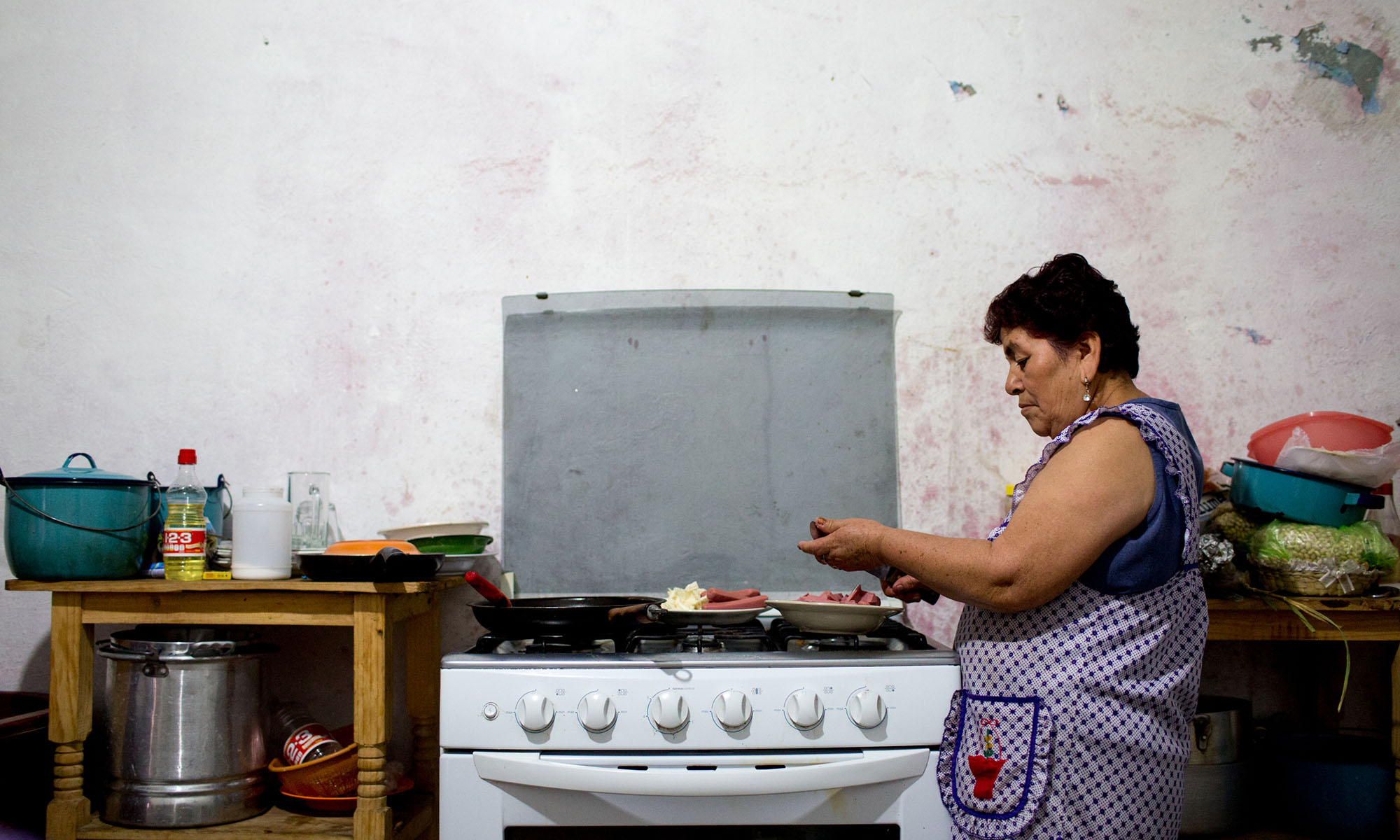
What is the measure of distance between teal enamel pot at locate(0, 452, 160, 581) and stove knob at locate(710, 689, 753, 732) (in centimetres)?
143

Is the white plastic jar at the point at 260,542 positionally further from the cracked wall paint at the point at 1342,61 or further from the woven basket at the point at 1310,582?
the cracked wall paint at the point at 1342,61

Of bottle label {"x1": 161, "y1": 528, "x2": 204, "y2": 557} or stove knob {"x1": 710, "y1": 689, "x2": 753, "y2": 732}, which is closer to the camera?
stove knob {"x1": 710, "y1": 689, "x2": 753, "y2": 732}

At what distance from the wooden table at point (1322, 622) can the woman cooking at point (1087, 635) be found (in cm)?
52

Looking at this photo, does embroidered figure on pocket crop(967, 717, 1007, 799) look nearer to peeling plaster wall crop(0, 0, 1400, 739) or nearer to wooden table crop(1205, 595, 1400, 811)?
wooden table crop(1205, 595, 1400, 811)

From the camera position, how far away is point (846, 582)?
94.1 inches

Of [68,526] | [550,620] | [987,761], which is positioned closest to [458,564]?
[550,620]

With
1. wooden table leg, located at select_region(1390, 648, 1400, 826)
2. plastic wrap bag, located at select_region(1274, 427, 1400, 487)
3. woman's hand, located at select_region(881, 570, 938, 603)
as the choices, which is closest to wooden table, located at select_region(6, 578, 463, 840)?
woman's hand, located at select_region(881, 570, 938, 603)

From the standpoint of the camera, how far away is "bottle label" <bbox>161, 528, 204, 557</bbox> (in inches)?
80.4

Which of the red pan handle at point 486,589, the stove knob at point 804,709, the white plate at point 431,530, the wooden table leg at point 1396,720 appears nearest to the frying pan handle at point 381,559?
the red pan handle at point 486,589

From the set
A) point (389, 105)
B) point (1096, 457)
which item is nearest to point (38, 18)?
point (389, 105)

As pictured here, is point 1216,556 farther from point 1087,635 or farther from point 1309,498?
point 1087,635

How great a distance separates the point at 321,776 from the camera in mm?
2020

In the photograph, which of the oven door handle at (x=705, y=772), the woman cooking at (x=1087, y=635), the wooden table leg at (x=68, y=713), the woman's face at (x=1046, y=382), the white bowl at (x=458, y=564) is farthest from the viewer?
the white bowl at (x=458, y=564)

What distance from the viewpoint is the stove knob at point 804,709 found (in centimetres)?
156
